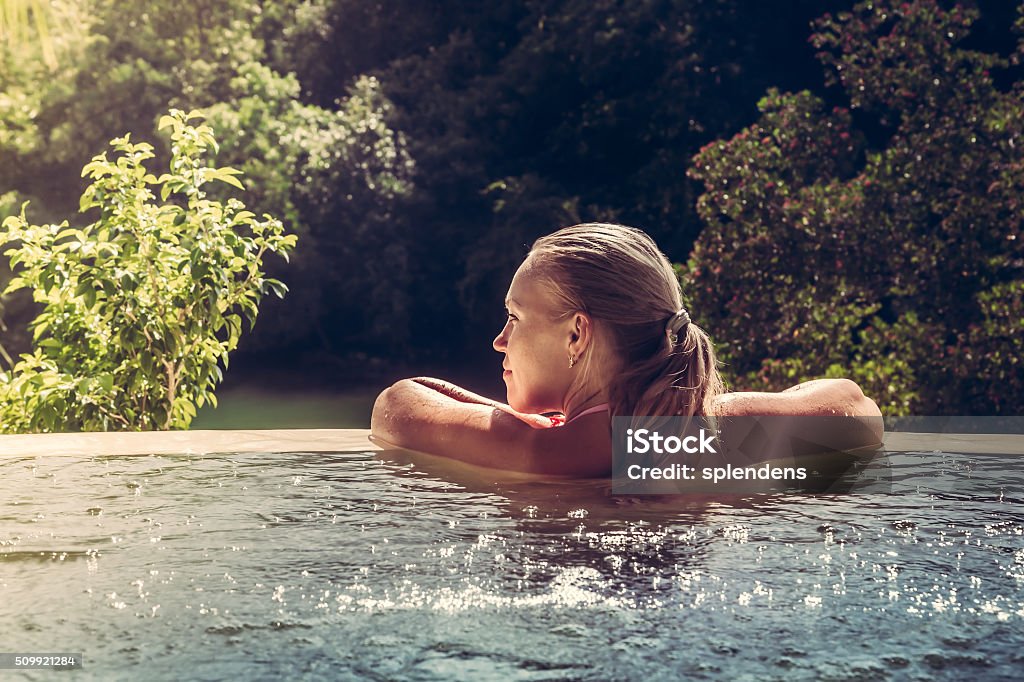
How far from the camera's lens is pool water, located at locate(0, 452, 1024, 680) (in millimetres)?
1725

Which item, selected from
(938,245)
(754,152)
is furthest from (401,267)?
(938,245)

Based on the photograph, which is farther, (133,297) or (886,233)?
(886,233)

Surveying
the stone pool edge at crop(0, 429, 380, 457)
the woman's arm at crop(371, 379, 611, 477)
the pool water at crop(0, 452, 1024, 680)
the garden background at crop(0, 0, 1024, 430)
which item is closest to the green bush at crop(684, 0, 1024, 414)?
the garden background at crop(0, 0, 1024, 430)

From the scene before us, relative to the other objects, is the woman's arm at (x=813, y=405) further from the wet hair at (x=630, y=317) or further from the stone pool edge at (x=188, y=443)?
the stone pool edge at (x=188, y=443)

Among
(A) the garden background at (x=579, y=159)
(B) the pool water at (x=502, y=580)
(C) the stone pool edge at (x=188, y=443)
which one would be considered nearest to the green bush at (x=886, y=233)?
(A) the garden background at (x=579, y=159)

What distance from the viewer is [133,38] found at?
58.6 ft

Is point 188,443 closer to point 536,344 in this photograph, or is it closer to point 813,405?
point 536,344

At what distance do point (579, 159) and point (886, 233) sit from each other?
567 centimetres

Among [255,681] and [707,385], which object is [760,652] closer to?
[255,681]

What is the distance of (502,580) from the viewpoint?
213 cm

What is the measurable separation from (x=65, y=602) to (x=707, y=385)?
1797mm

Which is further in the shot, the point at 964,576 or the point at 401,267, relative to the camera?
the point at 401,267

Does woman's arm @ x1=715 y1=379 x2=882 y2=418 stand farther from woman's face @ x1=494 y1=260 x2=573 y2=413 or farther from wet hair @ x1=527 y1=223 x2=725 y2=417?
woman's face @ x1=494 y1=260 x2=573 y2=413

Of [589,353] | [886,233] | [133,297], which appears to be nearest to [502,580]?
[589,353]
